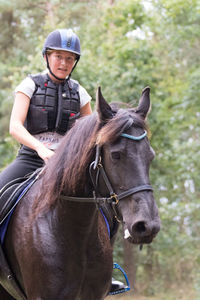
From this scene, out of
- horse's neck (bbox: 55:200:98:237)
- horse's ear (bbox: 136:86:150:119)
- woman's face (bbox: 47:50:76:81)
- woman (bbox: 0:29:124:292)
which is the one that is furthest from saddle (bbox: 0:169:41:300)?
horse's ear (bbox: 136:86:150:119)

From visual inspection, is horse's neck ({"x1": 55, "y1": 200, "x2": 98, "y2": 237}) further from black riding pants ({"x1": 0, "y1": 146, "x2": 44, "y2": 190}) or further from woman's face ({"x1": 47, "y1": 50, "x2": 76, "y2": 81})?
woman's face ({"x1": 47, "y1": 50, "x2": 76, "y2": 81})

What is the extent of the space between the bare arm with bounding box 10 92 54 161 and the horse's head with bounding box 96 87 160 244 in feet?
3.15

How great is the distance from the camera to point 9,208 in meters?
4.59

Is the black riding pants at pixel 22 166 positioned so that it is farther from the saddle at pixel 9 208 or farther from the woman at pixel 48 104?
the saddle at pixel 9 208

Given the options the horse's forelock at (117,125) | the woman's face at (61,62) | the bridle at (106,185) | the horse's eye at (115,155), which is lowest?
the bridle at (106,185)

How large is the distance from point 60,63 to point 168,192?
40.3ft

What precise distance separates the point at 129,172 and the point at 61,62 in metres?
2.00

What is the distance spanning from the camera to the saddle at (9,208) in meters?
4.59

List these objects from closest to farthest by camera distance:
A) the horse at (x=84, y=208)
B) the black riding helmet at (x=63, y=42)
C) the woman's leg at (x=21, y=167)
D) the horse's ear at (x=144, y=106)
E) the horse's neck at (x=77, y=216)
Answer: the horse at (x=84, y=208), the horse's ear at (x=144, y=106), the horse's neck at (x=77, y=216), the woman's leg at (x=21, y=167), the black riding helmet at (x=63, y=42)

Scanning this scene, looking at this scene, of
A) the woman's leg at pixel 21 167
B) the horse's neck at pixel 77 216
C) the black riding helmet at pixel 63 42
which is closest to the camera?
the horse's neck at pixel 77 216

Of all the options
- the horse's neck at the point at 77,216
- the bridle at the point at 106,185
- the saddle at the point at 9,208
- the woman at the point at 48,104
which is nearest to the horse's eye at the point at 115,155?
the bridle at the point at 106,185

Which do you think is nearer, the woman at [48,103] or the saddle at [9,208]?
the saddle at [9,208]

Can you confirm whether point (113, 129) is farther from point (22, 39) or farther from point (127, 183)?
point (22, 39)

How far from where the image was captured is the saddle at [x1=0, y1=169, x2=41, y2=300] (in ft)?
15.0
